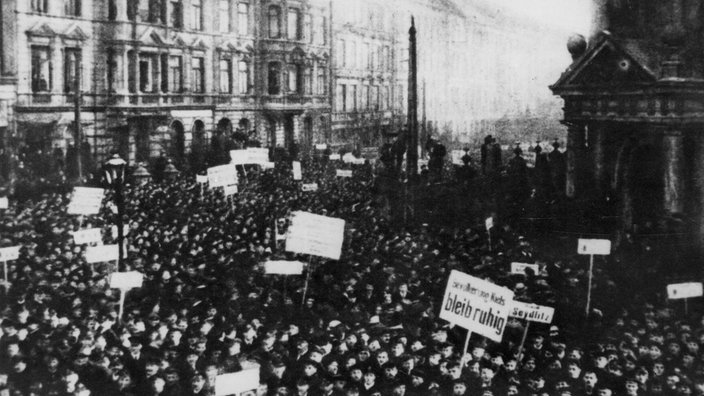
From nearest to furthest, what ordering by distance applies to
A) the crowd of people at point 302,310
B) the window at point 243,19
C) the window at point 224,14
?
the crowd of people at point 302,310 < the window at point 224,14 < the window at point 243,19

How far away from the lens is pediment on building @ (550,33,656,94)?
7899 millimetres

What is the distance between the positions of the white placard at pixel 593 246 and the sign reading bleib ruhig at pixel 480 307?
3.60ft

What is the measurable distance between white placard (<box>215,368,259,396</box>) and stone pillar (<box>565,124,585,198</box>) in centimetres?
434

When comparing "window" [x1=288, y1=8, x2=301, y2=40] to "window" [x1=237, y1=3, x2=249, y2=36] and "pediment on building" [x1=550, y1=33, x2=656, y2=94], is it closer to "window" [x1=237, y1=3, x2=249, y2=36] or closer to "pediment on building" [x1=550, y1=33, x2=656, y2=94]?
"window" [x1=237, y1=3, x2=249, y2=36]

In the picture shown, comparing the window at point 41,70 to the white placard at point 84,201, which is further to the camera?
the white placard at point 84,201

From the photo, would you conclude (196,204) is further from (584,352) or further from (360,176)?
(584,352)

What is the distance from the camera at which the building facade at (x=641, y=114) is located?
7.69 metres

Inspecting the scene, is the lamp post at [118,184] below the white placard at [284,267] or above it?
above

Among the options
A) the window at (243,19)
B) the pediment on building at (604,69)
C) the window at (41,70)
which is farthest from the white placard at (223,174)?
the pediment on building at (604,69)

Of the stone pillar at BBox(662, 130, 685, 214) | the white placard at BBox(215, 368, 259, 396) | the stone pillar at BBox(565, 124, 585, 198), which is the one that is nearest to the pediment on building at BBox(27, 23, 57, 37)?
the white placard at BBox(215, 368, 259, 396)

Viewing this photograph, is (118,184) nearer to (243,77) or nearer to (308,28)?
(243,77)

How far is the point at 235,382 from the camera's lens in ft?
21.2

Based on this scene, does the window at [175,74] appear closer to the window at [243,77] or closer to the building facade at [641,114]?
the window at [243,77]

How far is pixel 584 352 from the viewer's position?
7.21 meters
